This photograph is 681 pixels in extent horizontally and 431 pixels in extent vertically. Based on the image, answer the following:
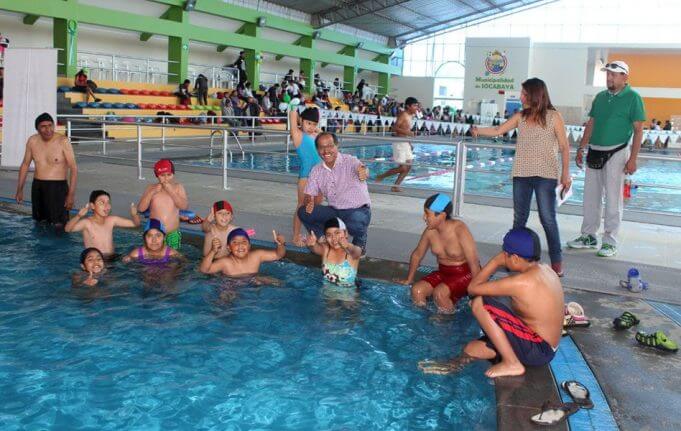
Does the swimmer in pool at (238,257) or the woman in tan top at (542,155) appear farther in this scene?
the swimmer in pool at (238,257)

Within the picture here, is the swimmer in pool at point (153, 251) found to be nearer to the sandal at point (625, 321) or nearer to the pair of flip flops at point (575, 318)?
the pair of flip flops at point (575, 318)

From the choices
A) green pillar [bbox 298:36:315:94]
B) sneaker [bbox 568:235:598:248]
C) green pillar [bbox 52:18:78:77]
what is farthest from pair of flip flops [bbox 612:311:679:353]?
green pillar [bbox 298:36:315:94]

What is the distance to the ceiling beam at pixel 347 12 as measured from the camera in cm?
3600

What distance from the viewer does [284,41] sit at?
3528 centimetres

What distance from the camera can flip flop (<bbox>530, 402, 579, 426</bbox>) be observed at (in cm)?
305

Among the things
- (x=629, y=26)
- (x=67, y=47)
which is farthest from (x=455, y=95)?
(x=67, y=47)

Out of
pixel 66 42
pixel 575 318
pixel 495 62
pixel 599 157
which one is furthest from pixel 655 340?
pixel 495 62

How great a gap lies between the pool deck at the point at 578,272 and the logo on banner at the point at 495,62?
94.1ft

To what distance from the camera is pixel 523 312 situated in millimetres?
3814

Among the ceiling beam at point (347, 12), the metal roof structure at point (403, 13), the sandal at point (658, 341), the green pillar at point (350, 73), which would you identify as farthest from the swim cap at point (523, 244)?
the green pillar at point (350, 73)

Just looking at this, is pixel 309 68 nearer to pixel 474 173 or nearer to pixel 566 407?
pixel 474 173

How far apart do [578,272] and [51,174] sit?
18.2ft

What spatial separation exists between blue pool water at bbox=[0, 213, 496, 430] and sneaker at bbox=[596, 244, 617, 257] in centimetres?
193

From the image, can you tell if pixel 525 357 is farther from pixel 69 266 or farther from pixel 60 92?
pixel 60 92
